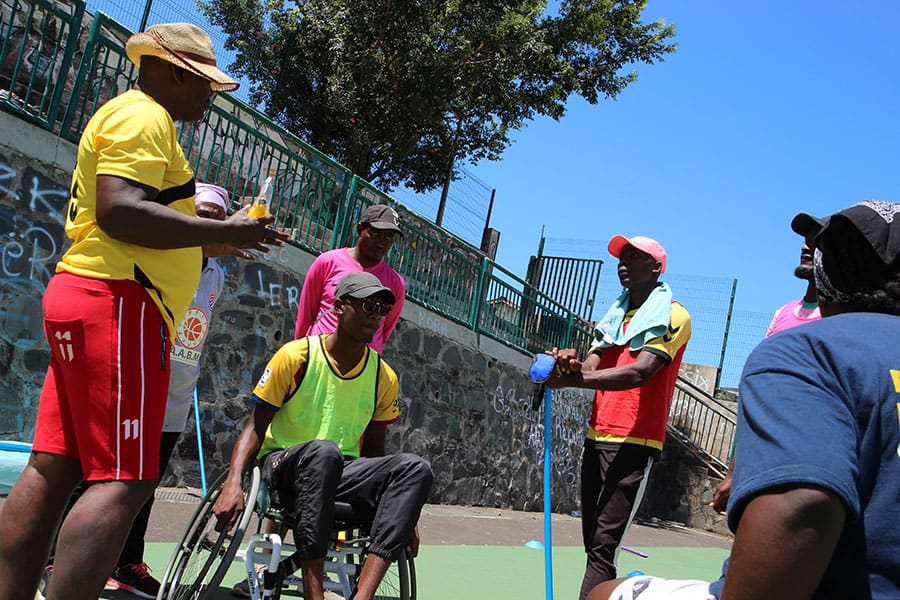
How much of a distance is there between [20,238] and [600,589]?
5.20 m

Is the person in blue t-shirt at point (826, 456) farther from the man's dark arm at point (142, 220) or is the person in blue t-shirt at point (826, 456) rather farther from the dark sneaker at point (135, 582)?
the dark sneaker at point (135, 582)

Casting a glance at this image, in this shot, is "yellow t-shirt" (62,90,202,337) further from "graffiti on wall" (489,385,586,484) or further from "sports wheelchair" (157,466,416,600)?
"graffiti on wall" (489,385,586,484)

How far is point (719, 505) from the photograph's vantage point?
113 inches

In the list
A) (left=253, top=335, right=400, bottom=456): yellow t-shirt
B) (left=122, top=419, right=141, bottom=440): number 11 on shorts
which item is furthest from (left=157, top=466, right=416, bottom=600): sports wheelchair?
(left=122, top=419, right=141, bottom=440): number 11 on shorts

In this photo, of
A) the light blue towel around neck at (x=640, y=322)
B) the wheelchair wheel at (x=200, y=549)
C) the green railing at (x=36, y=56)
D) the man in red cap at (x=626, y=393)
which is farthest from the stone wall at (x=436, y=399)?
the wheelchair wheel at (x=200, y=549)

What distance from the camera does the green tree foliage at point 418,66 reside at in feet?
54.2

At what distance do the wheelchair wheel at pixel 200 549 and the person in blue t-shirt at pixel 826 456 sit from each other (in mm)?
1981

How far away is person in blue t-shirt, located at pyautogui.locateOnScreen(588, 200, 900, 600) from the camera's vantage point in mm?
1314

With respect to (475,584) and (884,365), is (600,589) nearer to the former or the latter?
(884,365)

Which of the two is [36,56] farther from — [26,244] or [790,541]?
[790,541]

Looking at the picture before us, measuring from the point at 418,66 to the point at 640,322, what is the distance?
43.0 ft

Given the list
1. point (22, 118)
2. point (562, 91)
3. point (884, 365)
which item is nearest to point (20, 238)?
point (22, 118)

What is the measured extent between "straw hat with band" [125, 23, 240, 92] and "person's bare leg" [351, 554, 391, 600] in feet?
5.53

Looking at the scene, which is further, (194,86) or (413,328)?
(413,328)
